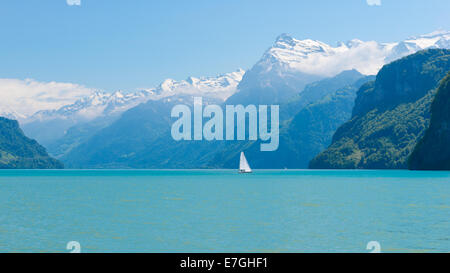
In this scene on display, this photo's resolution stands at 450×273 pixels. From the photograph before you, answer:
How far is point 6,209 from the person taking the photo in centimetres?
10506

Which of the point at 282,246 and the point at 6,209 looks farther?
the point at 6,209

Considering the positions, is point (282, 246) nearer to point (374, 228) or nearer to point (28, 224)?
point (374, 228)

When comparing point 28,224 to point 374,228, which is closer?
point 374,228
